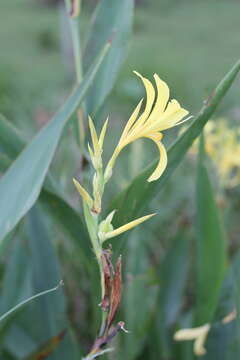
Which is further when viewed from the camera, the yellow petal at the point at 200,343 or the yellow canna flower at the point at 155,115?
the yellow petal at the point at 200,343

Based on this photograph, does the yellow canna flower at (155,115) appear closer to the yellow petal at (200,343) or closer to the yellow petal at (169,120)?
the yellow petal at (169,120)

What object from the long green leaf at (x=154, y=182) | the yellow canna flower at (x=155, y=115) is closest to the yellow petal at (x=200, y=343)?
the long green leaf at (x=154, y=182)

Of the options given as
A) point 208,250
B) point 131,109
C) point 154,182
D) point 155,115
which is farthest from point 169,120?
point 131,109

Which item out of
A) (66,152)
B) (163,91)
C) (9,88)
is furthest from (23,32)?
(163,91)

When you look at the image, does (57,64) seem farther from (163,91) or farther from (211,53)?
(163,91)

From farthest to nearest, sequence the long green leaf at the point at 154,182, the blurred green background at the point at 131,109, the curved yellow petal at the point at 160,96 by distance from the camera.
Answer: the blurred green background at the point at 131,109
the long green leaf at the point at 154,182
the curved yellow petal at the point at 160,96

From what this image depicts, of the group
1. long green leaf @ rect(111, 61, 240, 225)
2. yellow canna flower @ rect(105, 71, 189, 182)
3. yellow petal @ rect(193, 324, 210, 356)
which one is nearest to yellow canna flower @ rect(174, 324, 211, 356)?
yellow petal @ rect(193, 324, 210, 356)

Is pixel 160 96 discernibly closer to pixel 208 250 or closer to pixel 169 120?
pixel 169 120
